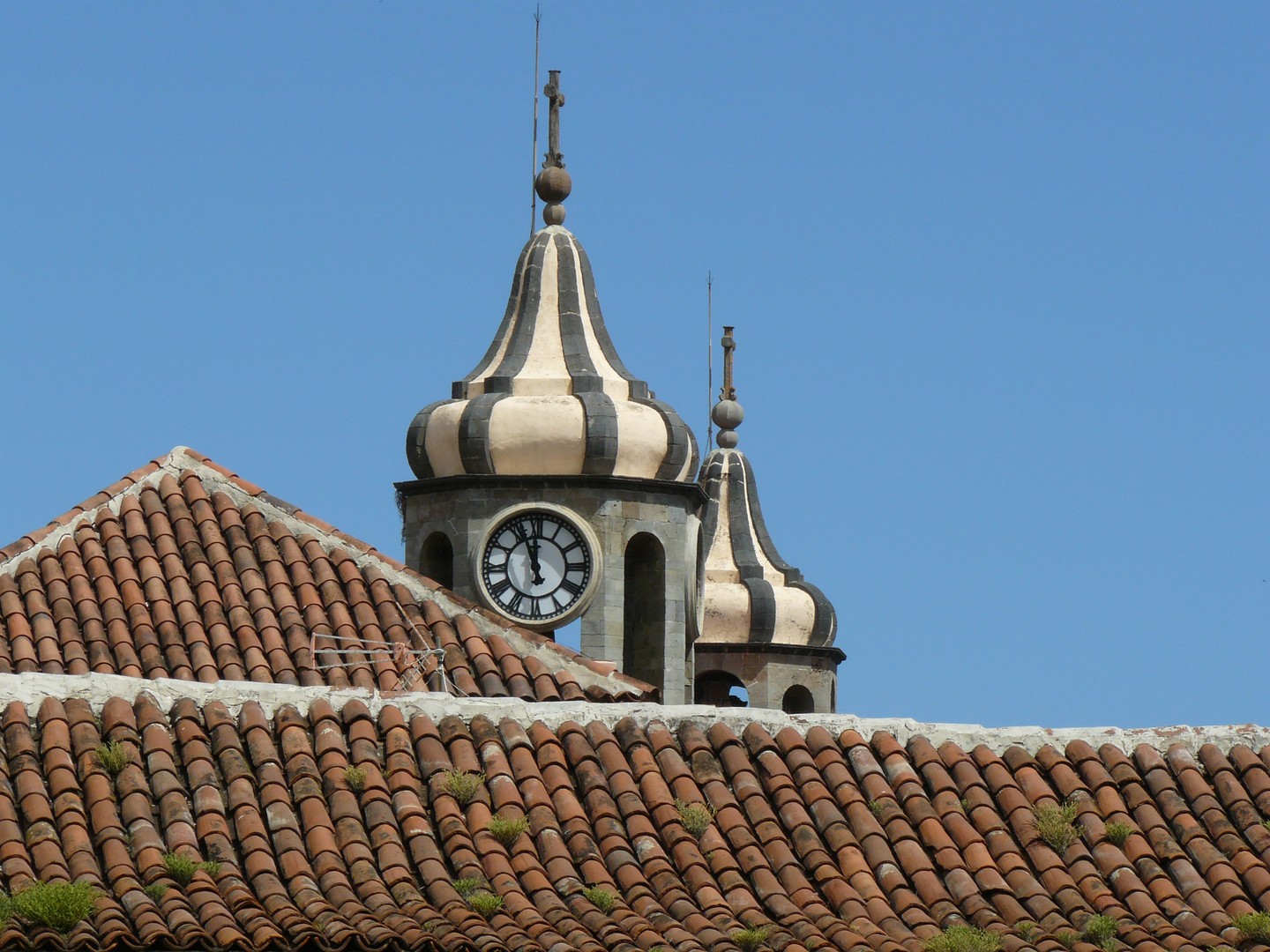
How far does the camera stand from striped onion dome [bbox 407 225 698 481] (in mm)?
30266

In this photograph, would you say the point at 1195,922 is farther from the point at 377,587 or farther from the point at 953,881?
the point at 377,587

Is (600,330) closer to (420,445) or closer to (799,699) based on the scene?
(420,445)

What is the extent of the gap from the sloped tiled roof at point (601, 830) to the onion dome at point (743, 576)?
63.4 ft

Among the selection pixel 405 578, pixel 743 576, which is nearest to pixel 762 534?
pixel 743 576

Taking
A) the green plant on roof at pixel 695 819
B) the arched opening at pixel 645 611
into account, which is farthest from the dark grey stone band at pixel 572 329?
the green plant on roof at pixel 695 819

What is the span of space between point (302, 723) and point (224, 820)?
1284 millimetres

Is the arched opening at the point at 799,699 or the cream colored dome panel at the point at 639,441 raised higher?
the cream colored dome panel at the point at 639,441

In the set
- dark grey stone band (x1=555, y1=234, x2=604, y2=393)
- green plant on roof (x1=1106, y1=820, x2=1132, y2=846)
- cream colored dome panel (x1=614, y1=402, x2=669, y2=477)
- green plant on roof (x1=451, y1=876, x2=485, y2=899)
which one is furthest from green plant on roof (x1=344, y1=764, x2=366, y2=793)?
dark grey stone band (x1=555, y1=234, x2=604, y2=393)

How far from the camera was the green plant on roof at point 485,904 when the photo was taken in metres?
17.0

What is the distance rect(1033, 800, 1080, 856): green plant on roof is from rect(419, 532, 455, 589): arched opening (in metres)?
12.5

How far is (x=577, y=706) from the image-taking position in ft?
63.9

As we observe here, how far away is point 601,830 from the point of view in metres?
18.2

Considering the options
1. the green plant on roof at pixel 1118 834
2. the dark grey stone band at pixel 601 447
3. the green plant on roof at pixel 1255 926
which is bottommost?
the green plant on roof at pixel 1255 926

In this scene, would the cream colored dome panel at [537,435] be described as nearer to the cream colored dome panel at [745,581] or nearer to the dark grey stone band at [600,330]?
the dark grey stone band at [600,330]
